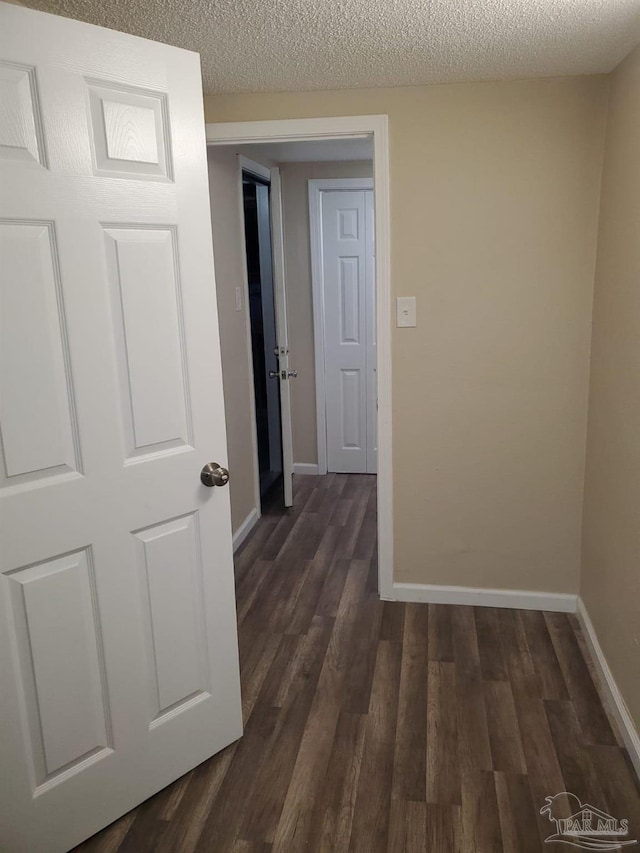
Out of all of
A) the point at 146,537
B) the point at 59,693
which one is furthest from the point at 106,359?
the point at 59,693

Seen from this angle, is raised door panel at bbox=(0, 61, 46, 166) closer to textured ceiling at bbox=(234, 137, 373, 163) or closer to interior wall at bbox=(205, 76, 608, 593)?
interior wall at bbox=(205, 76, 608, 593)

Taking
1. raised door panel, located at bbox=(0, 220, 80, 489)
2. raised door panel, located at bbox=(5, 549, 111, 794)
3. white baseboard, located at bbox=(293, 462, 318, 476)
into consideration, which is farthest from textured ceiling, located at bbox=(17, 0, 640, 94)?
white baseboard, located at bbox=(293, 462, 318, 476)

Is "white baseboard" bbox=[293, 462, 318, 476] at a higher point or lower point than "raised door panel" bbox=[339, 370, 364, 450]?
lower

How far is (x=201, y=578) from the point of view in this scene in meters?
2.04

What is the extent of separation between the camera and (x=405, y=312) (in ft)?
9.49

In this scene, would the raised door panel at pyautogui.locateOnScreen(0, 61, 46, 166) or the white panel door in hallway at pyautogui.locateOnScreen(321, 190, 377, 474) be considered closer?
the raised door panel at pyautogui.locateOnScreen(0, 61, 46, 166)

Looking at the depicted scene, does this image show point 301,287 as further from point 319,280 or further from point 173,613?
point 173,613

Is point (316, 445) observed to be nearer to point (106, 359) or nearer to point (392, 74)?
point (392, 74)

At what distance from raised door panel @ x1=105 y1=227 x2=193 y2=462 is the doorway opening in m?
2.19

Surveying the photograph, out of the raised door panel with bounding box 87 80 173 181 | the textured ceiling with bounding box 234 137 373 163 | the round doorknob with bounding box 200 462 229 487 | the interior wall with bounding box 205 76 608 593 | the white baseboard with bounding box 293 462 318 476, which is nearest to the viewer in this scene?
the raised door panel with bounding box 87 80 173 181

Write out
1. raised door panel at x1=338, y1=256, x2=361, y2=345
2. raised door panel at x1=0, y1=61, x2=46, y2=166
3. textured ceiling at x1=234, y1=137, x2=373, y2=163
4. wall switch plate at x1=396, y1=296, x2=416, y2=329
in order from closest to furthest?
raised door panel at x1=0, y1=61, x2=46, y2=166
wall switch plate at x1=396, y1=296, x2=416, y2=329
textured ceiling at x1=234, y1=137, x2=373, y2=163
raised door panel at x1=338, y1=256, x2=361, y2=345

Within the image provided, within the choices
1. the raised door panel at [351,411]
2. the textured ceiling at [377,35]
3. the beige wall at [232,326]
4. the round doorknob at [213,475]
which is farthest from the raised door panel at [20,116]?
the raised door panel at [351,411]

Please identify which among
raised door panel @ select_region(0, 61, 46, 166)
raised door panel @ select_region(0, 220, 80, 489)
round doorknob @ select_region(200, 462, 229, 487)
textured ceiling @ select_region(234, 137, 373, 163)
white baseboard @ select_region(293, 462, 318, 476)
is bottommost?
white baseboard @ select_region(293, 462, 318, 476)

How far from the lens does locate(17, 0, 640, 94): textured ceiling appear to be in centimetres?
189
